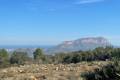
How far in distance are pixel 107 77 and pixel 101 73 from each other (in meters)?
0.49

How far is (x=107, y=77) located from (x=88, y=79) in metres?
0.83

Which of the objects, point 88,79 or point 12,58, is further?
point 12,58

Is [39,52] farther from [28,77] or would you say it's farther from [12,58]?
[28,77]

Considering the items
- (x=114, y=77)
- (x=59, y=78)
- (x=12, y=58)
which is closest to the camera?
(x=114, y=77)

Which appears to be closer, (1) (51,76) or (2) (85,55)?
(1) (51,76)

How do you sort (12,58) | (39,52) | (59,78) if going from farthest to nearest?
(39,52)
(12,58)
(59,78)

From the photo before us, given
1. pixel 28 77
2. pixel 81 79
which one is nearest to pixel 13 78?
A: pixel 28 77

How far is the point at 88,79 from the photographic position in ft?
45.5

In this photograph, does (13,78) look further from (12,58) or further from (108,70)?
(12,58)

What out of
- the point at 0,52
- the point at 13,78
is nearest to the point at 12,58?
the point at 0,52

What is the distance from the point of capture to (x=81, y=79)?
13.8 meters

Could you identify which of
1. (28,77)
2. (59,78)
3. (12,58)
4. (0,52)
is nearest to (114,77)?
(59,78)

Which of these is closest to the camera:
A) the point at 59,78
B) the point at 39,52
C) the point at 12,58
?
the point at 59,78

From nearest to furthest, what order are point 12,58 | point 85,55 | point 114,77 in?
point 114,77 < point 85,55 < point 12,58
